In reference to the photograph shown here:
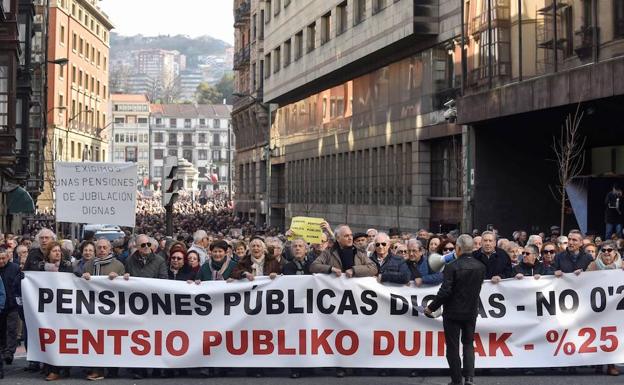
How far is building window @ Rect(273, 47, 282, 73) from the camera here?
62.5m

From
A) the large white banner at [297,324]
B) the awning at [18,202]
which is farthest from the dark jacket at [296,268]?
the awning at [18,202]

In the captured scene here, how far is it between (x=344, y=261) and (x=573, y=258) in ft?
13.0

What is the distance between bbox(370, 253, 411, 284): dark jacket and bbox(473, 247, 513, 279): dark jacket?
1.26 m

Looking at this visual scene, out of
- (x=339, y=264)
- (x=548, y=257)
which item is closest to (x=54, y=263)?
(x=339, y=264)

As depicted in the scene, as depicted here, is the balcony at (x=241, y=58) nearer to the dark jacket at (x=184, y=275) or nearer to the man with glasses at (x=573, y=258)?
the man with glasses at (x=573, y=258)

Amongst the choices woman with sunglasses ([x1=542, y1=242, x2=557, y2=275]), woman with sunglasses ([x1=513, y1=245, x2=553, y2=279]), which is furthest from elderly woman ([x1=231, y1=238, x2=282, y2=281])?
woman with sunglasses ([x1=542, y1=242, x2=557, y2=275])

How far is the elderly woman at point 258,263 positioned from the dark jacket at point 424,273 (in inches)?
62.7

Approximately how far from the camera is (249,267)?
45.5ft

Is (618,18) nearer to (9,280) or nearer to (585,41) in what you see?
(585,41)

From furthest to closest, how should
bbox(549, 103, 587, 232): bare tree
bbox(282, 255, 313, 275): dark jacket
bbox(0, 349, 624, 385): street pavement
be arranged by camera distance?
bbox(549, 103, 587, 232): bare tree → bbox(282, 255, 313, 275): dark jacket → bbox(0, 349, 624, 385): street pavement

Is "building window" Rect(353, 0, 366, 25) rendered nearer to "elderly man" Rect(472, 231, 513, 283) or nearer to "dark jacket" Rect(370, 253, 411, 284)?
"elderly man" Rect(472, 231, 513, 283)

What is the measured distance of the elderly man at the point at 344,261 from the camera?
1338 cm

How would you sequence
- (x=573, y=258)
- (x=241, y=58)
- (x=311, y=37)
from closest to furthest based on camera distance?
(x=573, y=258) → (x=311, y=37) → (x=241, y=58)

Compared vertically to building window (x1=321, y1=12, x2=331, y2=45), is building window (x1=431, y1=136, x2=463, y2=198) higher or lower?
lower
